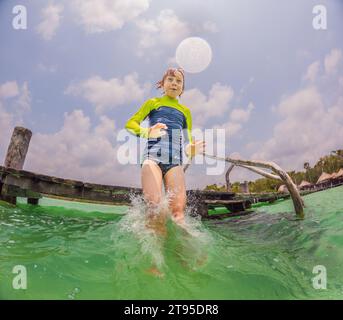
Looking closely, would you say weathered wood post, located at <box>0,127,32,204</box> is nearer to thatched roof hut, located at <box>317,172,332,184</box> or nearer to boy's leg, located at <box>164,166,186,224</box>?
boy's leg, located at <box>164,166,186,224</box>

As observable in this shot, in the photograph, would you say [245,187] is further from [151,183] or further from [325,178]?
[151,183]

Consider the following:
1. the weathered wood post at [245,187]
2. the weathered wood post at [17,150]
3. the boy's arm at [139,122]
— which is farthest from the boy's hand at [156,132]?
the weathered wood post at [245,187]

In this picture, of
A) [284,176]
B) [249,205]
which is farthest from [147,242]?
[249,205]

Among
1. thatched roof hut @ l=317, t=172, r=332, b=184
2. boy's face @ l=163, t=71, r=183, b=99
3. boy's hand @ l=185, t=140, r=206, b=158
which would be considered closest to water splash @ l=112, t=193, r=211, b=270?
boy's hand @ l=185, t=140, r=206, b=158

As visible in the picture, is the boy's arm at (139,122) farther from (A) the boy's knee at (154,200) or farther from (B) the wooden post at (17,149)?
(B) the wooden post at (17,149)

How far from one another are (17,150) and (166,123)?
131 inches

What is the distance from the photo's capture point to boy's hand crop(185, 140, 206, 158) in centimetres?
275

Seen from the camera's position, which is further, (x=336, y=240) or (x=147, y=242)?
(x=336, y=240)

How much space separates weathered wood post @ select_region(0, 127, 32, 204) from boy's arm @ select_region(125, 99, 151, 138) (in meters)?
3.04

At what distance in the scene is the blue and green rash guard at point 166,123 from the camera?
2539 millimetres

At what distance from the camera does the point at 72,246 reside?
3.08 meters

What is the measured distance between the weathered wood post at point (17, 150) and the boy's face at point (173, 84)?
3169 millimetres
